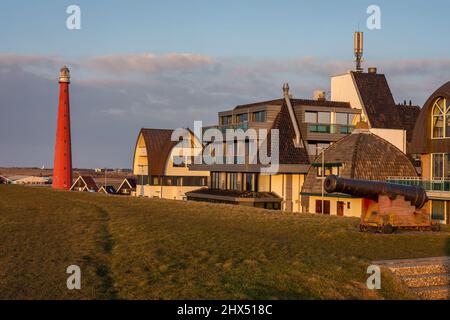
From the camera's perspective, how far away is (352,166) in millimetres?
46469

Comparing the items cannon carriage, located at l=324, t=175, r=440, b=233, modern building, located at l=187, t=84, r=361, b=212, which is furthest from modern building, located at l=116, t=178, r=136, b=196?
cannon carriage, located at l=324, t=175, r=440, b=233

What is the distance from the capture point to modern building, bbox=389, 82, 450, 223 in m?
39.1

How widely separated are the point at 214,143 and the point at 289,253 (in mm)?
45479

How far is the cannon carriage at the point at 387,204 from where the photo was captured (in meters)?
22.5

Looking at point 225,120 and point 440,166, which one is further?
point 225,120

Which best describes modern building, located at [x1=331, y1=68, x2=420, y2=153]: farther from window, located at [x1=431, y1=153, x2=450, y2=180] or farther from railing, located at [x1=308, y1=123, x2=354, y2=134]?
window, located at [x1=431, y1=153, x2=450, y2=180]

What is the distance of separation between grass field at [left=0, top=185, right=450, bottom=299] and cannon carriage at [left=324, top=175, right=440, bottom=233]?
2.39ft

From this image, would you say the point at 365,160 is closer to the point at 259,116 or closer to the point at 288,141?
the point at 288,141

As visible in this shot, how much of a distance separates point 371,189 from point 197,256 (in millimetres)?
8499

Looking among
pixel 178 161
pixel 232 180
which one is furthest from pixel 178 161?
pixel 232 180

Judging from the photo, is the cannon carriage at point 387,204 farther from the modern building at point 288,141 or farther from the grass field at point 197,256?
the modern building at point 288,141
